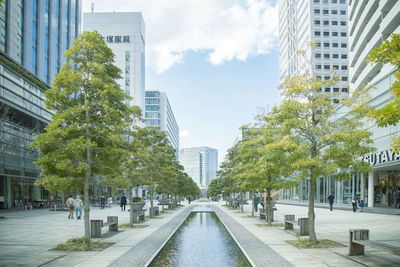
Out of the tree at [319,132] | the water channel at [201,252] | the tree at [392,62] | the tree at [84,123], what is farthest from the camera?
the tree at [84,123]

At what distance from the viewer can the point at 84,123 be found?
14461 mm

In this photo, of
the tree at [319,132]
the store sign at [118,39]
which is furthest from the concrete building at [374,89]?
the store sign at [118,39]

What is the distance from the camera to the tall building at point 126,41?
111 metres

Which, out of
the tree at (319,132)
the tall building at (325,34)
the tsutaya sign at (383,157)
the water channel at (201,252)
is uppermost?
the tall building at (325,34)

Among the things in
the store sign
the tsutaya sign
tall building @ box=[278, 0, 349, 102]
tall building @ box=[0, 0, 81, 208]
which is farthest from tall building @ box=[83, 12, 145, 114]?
the tsutaya sign

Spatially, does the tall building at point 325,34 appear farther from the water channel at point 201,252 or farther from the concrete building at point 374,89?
the water channel at point 201,252

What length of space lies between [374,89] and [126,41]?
93920mm

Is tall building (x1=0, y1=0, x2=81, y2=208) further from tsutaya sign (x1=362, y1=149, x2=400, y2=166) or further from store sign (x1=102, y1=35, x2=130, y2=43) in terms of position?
store sign (x1=102, y1=35, x2=130, y2=43)

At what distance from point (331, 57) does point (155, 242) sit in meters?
89.6

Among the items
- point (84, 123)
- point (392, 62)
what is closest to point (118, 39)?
point (84, 123)

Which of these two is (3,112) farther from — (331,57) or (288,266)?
(331,57)

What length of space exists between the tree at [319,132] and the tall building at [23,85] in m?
26.0

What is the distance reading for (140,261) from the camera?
11.1 m

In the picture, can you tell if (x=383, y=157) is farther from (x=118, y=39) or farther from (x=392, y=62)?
(x=118, y=39)
